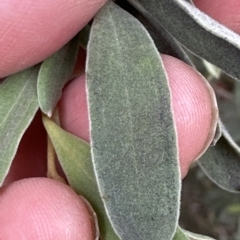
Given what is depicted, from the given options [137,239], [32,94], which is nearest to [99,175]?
[137,239]

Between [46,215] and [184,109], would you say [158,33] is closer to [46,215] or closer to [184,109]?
[184,109]

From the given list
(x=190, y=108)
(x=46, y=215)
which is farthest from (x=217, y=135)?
(x=46, y=215)

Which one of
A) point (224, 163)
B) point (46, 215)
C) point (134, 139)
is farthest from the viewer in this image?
point (224, 163)

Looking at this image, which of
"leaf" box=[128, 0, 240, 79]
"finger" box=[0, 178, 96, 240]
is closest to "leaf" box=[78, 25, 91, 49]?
"leaf" box=[128, 0, 240, 79]

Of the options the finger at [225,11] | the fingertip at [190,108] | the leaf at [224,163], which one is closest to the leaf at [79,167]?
the fingertip at [190,108]

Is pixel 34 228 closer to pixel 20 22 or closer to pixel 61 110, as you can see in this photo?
pixel 61 110

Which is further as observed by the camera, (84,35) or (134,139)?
(84,35)
